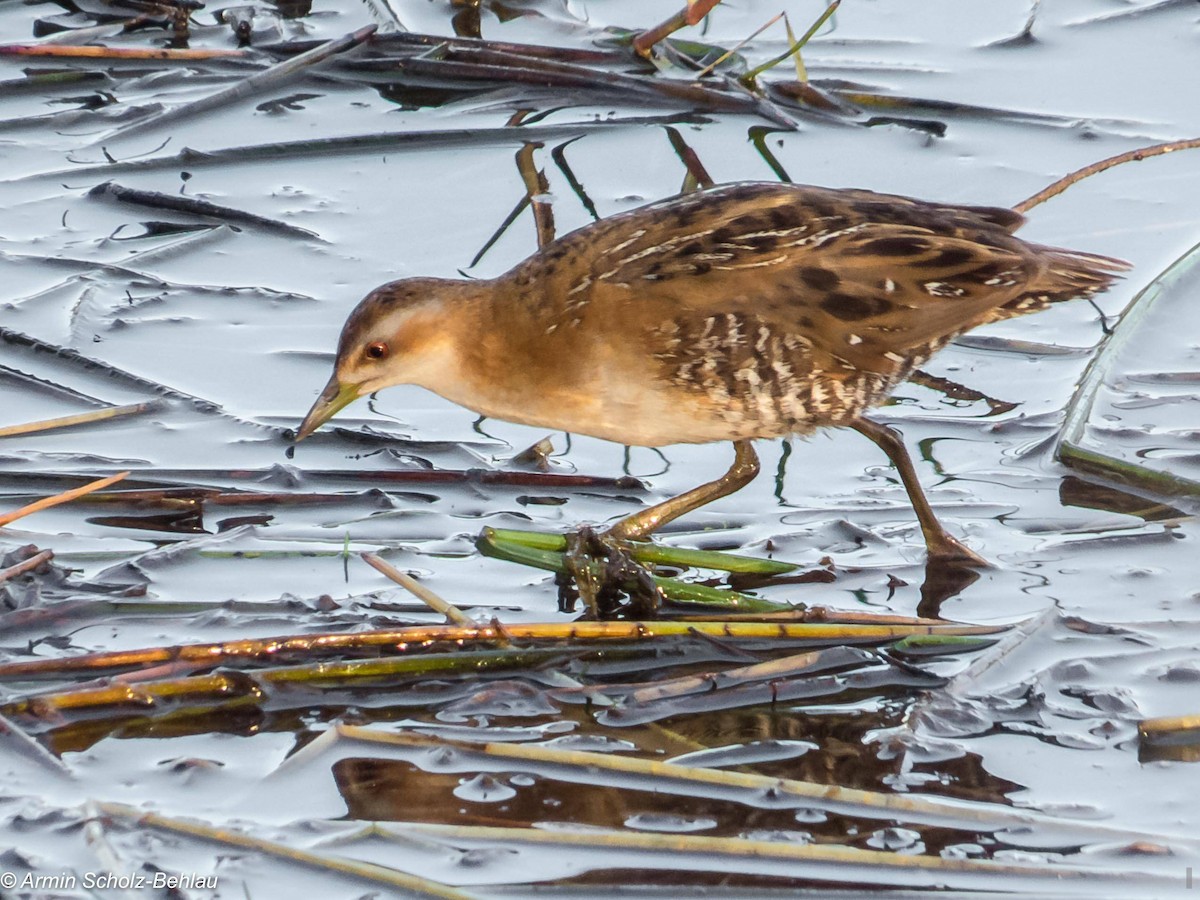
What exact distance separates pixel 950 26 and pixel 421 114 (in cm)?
251

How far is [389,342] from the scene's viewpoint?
4.67 metres

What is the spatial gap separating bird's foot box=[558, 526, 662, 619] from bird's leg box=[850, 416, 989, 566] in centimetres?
80

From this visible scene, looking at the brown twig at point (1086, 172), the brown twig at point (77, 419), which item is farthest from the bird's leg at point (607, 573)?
the brown twig at point (1086, 172)

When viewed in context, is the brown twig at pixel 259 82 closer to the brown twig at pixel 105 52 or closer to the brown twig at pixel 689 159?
the brown twig at pixel 105 52

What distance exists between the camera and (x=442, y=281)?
481 centimetres

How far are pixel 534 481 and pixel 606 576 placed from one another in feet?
2.15

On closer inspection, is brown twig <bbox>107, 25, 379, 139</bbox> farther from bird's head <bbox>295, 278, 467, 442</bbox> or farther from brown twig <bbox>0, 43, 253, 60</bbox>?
bird's head <bbox>295, 278, 467, 442</bbox>

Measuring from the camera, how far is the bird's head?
15.2 feet

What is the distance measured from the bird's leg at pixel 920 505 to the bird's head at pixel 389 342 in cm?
116

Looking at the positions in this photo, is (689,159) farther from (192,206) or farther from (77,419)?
(77,419)

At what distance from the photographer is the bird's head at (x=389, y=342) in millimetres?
4645

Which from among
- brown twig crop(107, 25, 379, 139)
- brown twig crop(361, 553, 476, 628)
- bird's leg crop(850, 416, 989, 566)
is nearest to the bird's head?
brown twig crop(361, 553, 476, 628)

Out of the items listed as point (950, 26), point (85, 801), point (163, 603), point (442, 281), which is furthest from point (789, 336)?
point (950, 26)

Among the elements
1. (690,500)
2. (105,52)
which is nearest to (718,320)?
(690,500)
